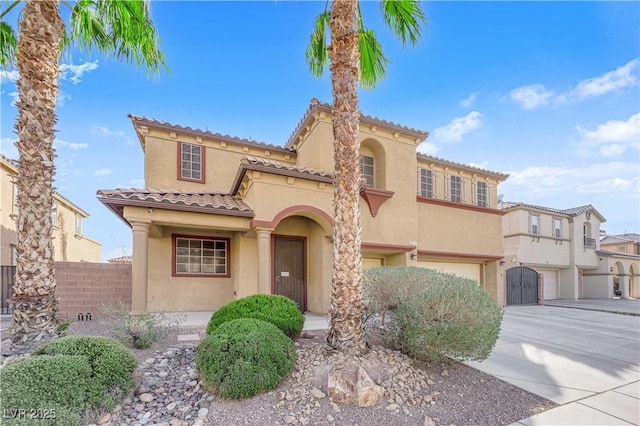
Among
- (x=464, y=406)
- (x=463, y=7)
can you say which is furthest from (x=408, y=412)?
(x=463, y=7)

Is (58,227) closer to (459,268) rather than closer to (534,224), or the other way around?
(459,268)

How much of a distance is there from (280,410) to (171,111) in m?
12.6

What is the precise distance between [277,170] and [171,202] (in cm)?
315

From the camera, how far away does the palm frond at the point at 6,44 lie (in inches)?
307

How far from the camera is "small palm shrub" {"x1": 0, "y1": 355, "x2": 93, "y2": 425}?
3.56m

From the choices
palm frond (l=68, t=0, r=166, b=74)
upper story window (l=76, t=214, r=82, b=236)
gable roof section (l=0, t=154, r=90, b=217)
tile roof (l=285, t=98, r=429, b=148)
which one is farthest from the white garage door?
upper story window (l=76, t=214, r=82, b=236)

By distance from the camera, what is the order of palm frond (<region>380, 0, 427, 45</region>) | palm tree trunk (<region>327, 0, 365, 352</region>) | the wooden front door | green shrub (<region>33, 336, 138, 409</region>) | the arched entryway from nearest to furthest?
1. green shrub (<region>33, 336, 138, 409</region>)
2. palm tree trunk (<region>327, 0, 365, 352</region>)
3. palm frond (<region>380, 0, 427, 45</region>)
4. the wooden front door
5. the arched entryway

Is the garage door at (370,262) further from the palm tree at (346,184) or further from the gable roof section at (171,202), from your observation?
the palm tree at (346,184)

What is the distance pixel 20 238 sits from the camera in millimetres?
5902

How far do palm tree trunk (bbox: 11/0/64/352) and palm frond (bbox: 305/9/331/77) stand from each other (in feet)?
19.4

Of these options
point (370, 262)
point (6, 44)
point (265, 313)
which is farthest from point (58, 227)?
point (265, 313)

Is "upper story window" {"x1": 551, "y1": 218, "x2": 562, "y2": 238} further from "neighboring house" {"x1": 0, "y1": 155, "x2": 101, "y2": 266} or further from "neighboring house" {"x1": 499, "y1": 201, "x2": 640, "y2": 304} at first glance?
"neighboring house" {"x1": 0, "y1": 155, "x2": 101, "y2": 266}

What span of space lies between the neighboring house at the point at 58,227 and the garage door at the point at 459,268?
1551 cm

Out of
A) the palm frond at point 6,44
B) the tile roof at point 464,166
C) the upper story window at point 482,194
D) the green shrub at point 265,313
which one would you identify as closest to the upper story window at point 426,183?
the tile roof at point 464,166
